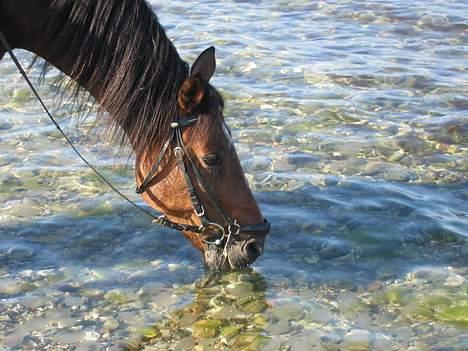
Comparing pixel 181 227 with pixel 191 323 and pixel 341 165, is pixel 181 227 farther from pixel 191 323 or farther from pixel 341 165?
pixel 341 165

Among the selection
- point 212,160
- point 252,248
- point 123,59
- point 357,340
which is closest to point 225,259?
point 252,248

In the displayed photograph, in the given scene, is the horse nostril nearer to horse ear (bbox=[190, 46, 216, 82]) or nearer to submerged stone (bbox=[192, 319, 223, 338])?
submerged stone (bbox=[192, 319, 223, 338])

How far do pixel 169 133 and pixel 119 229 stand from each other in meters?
1.70

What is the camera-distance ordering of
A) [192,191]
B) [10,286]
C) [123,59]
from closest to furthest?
[123,59] < [192,191] < [10,286]

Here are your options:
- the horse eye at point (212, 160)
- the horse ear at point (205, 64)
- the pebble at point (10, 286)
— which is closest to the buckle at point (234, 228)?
the horse eye at point (212, 160)

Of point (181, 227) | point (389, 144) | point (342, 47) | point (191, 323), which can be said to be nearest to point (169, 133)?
point (181, 227)

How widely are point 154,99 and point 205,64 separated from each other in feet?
1.16

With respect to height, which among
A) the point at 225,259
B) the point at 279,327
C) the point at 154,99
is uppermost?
the point at 154,99

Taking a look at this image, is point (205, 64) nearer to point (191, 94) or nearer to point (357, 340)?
point (191, 94)

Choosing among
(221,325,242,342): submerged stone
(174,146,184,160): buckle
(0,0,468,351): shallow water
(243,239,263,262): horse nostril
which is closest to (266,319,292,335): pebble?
(0,0,468,351): shallow water

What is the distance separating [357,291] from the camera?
512cm

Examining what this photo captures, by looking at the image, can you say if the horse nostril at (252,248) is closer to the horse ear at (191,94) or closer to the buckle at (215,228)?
the buckle at (215,228)

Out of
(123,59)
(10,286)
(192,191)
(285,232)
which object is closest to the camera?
(123,59)

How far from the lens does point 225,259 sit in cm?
480
